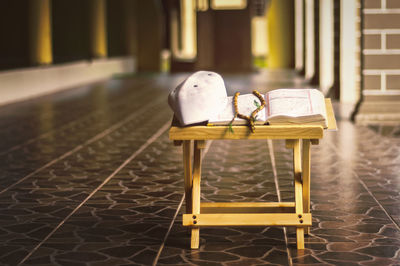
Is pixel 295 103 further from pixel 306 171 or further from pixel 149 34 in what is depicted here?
pixel 149 34

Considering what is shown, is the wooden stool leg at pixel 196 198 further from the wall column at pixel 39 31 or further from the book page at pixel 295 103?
the wall column at pixel 39 31

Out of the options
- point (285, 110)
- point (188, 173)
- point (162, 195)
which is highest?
point (285, 110)

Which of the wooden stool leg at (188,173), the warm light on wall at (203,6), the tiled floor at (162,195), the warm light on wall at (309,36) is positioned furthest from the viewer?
the warm light on wall at (203,6)

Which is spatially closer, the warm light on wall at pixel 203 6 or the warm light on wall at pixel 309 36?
the warm light on wall at pixel 309 36

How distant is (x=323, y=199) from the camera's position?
5977 millimetres

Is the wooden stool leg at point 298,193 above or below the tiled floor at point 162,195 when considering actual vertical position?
above

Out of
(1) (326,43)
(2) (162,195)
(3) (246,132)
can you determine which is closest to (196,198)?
(3) (246,132)

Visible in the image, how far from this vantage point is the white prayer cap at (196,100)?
14.6ft

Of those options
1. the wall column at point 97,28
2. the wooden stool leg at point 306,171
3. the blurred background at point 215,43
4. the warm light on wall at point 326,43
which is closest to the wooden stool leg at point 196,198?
the wooden stool leg at point 306,171

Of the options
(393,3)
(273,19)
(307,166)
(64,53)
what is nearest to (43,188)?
(307,166)

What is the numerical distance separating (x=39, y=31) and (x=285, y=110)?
50.2 feet

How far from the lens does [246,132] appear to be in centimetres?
444

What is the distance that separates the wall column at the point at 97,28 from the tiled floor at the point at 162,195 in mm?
14488

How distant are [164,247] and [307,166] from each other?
0.94 m
